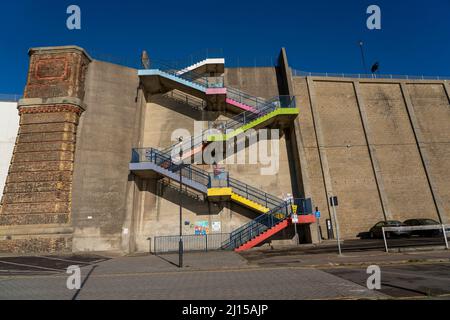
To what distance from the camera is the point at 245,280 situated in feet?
26.7

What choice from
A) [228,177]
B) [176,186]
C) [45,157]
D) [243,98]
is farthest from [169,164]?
[243,98]

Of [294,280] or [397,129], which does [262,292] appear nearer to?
[294,280]

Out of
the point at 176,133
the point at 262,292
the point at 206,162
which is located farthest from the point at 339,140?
the point at 262,292

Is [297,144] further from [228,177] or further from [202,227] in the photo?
[202,227]

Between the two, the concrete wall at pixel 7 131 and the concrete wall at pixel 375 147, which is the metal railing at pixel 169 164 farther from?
the concrete wall at pixel 7 131

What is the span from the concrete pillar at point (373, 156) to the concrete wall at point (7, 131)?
96.2 feet

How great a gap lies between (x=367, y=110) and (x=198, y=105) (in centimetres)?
1621

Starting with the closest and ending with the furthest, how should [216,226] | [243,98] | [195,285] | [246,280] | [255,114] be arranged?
1. [195,285]
2. [246,280]
3. [216,226]
4. [255,114]
5. [243,98]

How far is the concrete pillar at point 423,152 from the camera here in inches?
857

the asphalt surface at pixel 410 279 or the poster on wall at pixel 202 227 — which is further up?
the poster on wall at pixel 202 227

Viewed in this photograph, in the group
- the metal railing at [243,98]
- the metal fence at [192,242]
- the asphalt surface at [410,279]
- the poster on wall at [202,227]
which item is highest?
the metal railing at [243,98]

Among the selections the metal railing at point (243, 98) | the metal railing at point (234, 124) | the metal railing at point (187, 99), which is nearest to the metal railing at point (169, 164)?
the metal railing at point (234, 124)

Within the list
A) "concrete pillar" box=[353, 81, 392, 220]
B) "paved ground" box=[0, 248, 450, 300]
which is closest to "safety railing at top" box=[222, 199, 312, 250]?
"paved ground" box=[0, 248, 450, 300]

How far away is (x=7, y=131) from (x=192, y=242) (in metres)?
16.9
